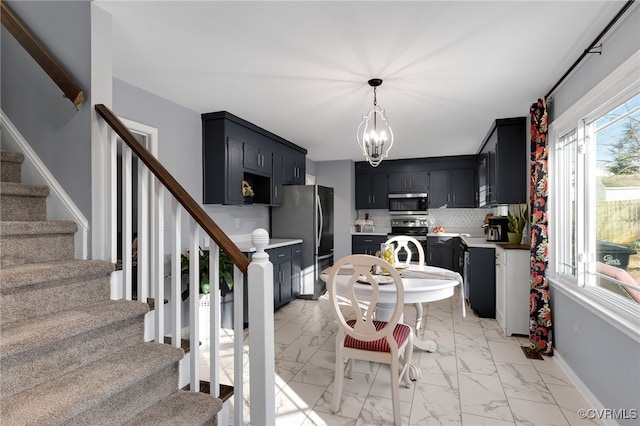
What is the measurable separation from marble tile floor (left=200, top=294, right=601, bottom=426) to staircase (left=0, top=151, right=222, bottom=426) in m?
Answer: 0.92

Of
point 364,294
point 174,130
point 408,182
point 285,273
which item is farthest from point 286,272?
point 408,182

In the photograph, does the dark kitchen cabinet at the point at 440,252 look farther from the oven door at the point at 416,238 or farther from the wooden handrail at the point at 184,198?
the wooden handrail at the point at 184,198

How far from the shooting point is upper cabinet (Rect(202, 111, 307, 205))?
149 inches

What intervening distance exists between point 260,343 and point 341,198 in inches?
217

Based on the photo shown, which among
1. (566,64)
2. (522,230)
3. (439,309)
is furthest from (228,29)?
(439,309)

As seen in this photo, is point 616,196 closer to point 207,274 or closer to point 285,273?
point 207,274

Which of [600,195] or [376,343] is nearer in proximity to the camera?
[376,343]

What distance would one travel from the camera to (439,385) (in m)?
2.52

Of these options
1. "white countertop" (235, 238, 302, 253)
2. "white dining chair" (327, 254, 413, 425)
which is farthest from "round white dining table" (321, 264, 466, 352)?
"white countertop" (235, 238, 302, 253)

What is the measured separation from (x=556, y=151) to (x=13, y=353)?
388 centimetres

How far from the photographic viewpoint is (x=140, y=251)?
172 cm

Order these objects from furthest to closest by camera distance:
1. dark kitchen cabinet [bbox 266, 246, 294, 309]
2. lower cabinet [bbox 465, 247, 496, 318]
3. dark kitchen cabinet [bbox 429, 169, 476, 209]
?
dark kitchen cabinet [bbox 429, 169, 476, 209], dark kitchen cabinet [bbox 266, 246, 294, 309], lower cabinet [bbox 465, 247, 496, 318]

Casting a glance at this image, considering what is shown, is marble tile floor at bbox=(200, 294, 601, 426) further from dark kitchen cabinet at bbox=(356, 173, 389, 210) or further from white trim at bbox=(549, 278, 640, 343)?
dark kitchen cabinet at bbox=(356, 173, 389, 210)

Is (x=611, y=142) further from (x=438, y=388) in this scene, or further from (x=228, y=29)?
(x=228, y=29)
